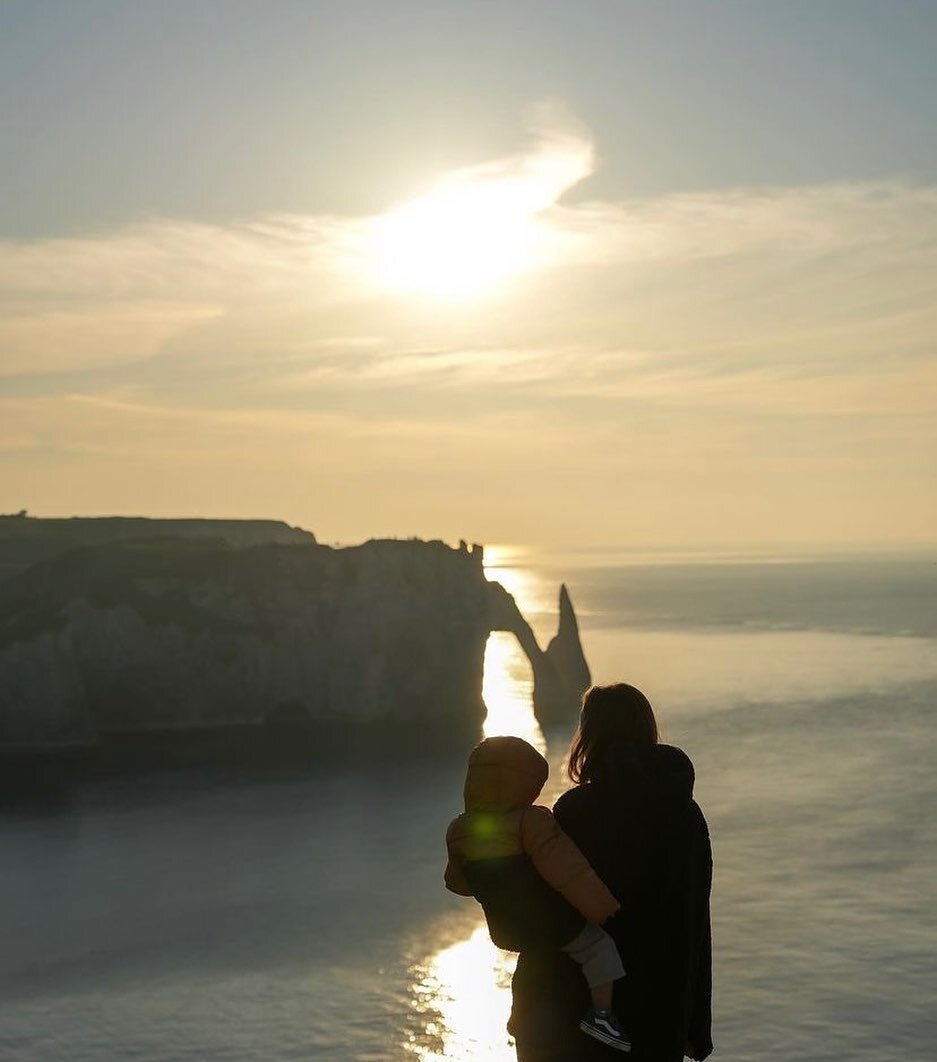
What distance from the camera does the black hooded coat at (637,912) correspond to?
21.2ft

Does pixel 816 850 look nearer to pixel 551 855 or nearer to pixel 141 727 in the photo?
pixel 141 727

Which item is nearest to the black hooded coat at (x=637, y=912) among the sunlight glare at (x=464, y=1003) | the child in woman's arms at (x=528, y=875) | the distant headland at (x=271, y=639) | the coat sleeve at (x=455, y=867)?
the child in woman's arms at (x=528, y=875)

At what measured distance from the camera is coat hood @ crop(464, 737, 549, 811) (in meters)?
6.27

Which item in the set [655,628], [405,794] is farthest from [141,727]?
[655,628]

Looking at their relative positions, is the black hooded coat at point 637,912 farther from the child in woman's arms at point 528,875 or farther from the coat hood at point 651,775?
the child in woman's arms at point 528,875

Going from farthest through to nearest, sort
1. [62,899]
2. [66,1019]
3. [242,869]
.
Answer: [242,869], [62,899], [66,1019]

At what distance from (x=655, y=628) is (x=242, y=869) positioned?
474 ft

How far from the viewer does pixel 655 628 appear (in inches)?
7736

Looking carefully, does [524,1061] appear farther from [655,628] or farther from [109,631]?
[655,628]

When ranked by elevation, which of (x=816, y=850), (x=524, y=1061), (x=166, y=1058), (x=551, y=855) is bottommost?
(x=166, y=1058)

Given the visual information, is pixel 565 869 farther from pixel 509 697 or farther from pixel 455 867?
pixel 509 697

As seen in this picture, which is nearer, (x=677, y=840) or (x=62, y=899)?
(x=677, y=840)

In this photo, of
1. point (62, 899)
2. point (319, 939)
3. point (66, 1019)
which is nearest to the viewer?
point (66, 1019)

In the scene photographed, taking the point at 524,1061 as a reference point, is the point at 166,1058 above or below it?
below
